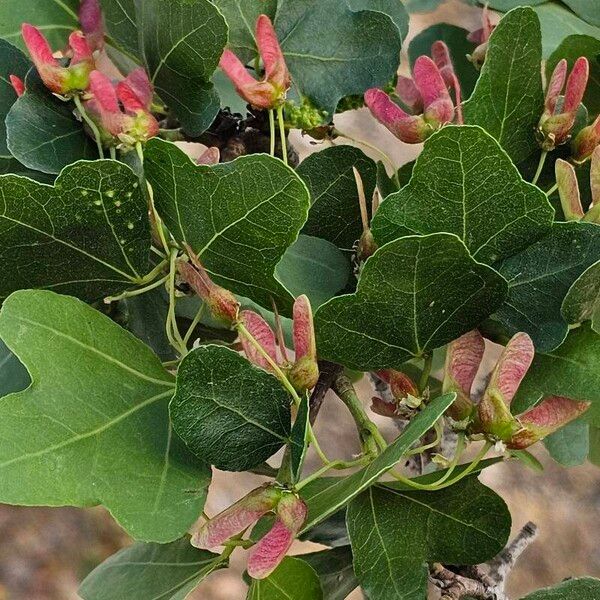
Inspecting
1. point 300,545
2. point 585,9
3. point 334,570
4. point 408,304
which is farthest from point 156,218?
point 300,545

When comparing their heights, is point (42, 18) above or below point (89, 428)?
above

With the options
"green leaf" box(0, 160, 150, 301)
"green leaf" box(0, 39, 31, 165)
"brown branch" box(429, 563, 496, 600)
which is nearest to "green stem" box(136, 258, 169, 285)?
"green leaf" box(0, 160, 150, 301)

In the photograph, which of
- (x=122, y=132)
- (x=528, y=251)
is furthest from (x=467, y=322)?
(x=122, y=132)

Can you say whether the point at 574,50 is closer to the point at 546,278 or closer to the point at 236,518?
the point at 546,278

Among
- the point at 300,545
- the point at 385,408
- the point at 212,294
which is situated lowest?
the point at 300,545

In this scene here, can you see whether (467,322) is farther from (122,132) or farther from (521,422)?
(122,132)

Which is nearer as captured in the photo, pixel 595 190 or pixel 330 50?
pixel 595 190

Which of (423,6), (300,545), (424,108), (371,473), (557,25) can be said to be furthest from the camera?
(300,545)
